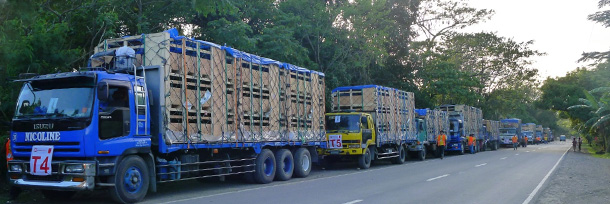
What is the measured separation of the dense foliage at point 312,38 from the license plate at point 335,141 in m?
4.41

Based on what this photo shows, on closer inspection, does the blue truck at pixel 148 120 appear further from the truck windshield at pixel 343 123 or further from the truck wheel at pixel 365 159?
the truck wheel at pixel 365 159

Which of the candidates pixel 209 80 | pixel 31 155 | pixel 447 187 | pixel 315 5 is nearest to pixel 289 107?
pixel 209 80

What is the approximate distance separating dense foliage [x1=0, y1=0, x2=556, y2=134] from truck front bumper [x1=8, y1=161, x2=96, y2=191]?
2.21m

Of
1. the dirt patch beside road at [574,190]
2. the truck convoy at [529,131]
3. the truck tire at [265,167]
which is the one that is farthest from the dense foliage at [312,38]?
the truck convoy at [529,131]

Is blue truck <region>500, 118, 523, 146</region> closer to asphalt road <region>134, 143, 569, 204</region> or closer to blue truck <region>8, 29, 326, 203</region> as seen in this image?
asphalt road <region>134, 143, 569, 204</region>

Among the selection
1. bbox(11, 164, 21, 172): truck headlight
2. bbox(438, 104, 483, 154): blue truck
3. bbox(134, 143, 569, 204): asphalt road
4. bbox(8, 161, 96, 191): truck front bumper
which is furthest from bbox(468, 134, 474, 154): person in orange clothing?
bbox(11, 164, 21, 172): truck headlight

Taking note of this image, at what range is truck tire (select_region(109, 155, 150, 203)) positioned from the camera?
29.9ft

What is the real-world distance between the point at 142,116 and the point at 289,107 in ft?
20.1

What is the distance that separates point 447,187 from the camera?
12.5 m

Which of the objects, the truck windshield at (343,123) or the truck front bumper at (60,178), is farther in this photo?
the truck windshield at (343,123)

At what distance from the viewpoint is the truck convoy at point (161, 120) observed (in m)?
8.88

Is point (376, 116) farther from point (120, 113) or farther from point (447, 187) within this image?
point (120, 113)

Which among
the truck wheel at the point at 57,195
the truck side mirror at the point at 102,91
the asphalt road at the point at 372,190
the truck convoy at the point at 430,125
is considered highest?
the truck side mirror at the point at 102,91

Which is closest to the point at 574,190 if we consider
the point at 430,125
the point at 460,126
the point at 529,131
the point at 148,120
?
the point at 148,120
